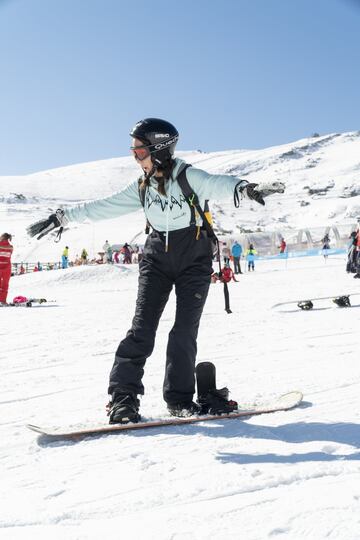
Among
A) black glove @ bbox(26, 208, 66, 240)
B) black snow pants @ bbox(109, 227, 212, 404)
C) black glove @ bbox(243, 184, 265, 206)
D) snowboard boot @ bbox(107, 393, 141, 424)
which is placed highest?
black glove @ bbox(243, 184, 265, 206)

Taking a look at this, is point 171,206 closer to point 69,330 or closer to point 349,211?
point 69,330

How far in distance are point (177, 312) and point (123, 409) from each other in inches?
26.1

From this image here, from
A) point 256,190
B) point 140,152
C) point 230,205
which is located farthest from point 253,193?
point 230,205

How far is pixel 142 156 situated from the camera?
3.20m

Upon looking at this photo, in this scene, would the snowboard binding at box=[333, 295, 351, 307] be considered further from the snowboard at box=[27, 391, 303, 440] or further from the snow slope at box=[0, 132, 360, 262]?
the snow slope at box=[0, 132, 360, 262]

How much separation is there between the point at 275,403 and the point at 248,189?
1.32m

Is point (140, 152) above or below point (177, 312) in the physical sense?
above

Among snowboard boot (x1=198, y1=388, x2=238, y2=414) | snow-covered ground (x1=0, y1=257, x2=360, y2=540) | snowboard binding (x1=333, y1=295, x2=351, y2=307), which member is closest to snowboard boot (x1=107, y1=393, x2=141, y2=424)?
snow-covered ground (x1=0, y1=257, x2=360, y2=540)

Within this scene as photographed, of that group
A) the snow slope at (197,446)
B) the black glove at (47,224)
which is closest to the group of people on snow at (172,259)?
the snow slope at (197,446)

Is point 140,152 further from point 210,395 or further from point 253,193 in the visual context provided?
point 210,395

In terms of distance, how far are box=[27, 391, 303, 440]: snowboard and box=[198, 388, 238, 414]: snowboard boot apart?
0.04 m

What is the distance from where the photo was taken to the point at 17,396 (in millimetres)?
3814

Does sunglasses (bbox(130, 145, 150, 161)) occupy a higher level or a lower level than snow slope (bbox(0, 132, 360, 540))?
higher

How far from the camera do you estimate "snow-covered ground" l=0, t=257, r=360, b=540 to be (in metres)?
1.71
